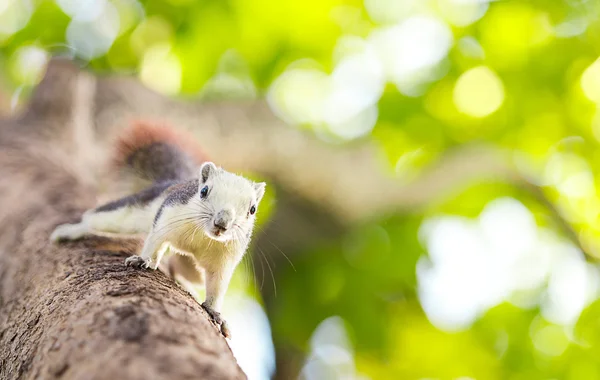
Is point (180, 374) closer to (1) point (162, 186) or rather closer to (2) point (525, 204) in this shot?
(1) point (162, 186)

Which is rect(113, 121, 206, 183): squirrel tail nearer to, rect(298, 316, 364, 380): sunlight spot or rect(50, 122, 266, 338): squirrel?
rect(50, 122, 266, 338): squirrel

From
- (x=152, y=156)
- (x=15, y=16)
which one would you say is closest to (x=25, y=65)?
(x=15, y=16)

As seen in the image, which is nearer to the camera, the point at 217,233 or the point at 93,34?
the point at 217,233

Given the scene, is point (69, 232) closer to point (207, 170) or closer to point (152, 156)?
point (207, 170)

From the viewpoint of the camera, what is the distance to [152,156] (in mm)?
2904

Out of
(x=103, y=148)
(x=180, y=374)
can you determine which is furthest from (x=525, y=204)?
(x=180, y=374)

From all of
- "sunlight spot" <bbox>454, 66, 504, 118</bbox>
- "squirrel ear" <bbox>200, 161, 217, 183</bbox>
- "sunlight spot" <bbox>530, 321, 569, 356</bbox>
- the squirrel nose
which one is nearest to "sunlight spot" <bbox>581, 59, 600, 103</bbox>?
"sunlight spot" <bbox>454, 66, 504, 118</bbox>

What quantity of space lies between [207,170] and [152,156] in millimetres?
660

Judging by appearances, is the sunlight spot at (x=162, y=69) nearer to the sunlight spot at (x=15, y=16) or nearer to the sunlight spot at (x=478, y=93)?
the sunlight spot at (x=15, y=16)

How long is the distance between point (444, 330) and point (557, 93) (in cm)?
218

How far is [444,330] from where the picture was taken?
4941 millimetres

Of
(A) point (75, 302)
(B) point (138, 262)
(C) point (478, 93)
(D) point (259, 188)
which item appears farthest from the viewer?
(C) point (478, 93)

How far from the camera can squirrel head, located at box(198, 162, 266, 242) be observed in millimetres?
2117

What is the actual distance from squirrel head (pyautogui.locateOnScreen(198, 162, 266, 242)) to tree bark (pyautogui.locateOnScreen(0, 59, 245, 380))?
340 millimetres
